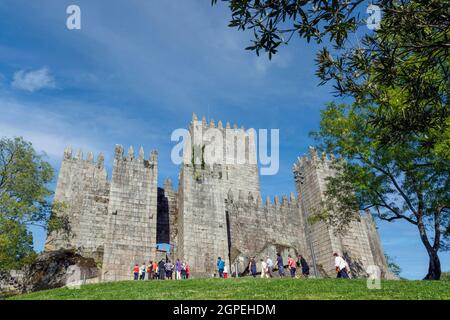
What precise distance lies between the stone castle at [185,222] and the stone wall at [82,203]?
7 cm

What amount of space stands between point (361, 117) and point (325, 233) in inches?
409

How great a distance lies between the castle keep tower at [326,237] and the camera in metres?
27.0

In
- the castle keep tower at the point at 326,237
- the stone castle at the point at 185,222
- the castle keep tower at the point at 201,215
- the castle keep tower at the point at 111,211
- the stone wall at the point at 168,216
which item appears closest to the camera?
the castle keep tower at the point at 111,211

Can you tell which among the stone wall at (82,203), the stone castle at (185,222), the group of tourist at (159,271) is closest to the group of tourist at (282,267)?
the stone castle at (185,222)

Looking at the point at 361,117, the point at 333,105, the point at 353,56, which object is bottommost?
the point at 353,56

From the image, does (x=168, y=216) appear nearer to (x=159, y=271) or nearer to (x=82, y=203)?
(x=82, y=203)

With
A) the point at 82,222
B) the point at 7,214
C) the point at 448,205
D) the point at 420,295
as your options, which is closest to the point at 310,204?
the point at 448,205

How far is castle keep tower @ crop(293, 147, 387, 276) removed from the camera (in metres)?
27.0

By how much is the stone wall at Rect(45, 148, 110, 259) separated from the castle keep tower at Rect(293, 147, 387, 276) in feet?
50.7

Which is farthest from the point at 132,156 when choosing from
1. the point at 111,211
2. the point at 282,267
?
the point at 282,267

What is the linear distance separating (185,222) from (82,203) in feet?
27.8

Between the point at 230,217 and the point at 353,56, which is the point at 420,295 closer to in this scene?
the point at 353,56

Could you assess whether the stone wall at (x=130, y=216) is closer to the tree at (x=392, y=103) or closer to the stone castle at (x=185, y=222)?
the stone castle at (x=185, y=222)
